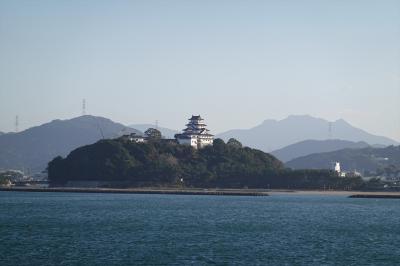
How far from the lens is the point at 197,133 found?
166 m

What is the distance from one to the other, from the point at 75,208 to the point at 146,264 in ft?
146

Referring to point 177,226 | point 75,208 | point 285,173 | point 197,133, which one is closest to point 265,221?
point 177,226

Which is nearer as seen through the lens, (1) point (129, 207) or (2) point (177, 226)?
(2) point (177, 226)

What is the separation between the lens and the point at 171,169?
137 m

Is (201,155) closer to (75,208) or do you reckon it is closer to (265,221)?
(75,208)

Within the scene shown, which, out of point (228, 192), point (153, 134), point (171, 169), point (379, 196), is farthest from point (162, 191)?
point (153, 134)

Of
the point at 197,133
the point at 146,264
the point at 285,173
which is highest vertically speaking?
the point at 197,133

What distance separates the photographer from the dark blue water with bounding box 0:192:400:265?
39000mm

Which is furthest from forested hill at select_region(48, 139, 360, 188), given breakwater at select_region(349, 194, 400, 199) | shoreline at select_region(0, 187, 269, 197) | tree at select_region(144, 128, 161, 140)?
breakwater at select_region(349, 194, 400, 199)

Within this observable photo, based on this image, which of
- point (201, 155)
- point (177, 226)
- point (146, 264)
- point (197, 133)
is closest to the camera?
point (146, 264)

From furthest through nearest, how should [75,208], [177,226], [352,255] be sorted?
[75,208]
[177,226]
[352,255]

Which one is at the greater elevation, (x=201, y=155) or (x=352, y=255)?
(x=201, y=155)

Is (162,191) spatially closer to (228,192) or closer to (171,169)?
(228,192)

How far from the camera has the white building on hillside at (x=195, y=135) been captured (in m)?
162
